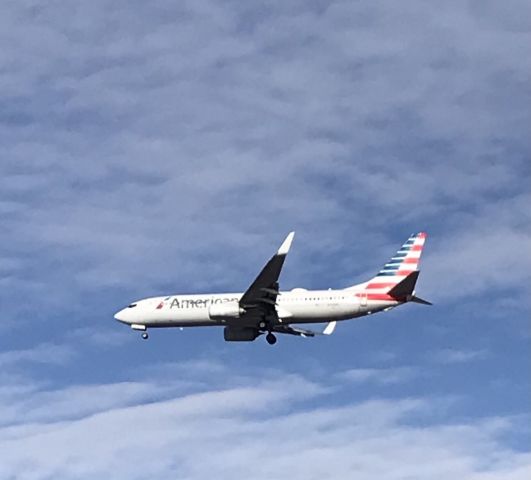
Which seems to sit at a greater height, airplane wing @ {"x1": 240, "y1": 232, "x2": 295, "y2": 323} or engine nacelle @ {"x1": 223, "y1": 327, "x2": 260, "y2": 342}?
airplane wing @ {"x1": 240, "y1": 232, "x2": 295, "y2": 323}

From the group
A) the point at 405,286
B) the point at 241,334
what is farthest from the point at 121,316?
the point at 405,286

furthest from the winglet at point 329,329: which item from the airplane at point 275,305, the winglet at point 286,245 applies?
the winglet at point 286,245

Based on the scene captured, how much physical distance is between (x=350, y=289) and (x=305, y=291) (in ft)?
18.0

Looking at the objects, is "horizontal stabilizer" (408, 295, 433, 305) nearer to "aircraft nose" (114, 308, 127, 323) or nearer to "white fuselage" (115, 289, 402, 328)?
"white fuselage" (115, 289, 402, 328)

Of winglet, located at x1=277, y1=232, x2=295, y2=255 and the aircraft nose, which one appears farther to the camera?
the aircraft nose

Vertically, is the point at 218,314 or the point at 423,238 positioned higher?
the point at 423,238

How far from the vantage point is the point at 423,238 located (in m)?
146

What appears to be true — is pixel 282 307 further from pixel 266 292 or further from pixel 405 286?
pixel 405 286

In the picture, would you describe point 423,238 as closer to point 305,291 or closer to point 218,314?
point 305,291

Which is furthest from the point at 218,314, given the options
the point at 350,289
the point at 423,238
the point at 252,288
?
the point at 423,238

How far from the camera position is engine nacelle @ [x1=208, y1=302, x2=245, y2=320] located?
444 feet

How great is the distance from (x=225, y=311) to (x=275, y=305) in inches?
240

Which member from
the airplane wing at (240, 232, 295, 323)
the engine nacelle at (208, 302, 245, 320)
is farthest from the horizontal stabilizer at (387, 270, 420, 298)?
the engine nacelle at (208, 302, 245, 320)

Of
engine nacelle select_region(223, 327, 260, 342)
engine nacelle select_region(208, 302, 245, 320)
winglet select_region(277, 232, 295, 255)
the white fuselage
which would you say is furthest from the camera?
engine nacelle select_region(223, 327, 260, 342)
